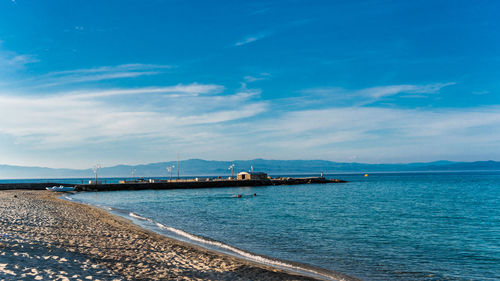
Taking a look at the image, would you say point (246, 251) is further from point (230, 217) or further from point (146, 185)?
point (146, 185)

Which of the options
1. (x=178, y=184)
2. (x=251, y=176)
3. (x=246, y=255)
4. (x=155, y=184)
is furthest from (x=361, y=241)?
(x=251, y=176)

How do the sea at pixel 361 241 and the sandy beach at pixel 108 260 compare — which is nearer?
the sandy beach at pixel 108 260

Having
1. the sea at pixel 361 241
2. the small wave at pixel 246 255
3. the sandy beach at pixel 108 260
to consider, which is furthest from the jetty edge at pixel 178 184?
the sandy beach at pixel 108 260

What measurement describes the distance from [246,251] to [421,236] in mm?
11737

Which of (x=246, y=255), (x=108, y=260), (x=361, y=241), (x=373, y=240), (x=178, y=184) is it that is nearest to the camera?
(x=108, y=260)

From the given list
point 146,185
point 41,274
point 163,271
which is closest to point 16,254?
point 41,274

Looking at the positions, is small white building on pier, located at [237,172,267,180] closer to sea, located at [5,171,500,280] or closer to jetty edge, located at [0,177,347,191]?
jetty edge, located at [0,177,347,191]

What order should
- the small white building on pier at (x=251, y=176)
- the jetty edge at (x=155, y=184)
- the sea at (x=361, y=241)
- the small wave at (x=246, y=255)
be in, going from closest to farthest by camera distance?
the small wave at (x=246, y=255) < the sea at (x=361, y=241) < the jetty edge at (x=155, y=184) < the small white building on pier at (x=251, y=176)

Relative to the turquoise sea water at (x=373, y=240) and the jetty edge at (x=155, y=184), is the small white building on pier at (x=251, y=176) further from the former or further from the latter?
the turquoise sea water at (x=373, y=240)

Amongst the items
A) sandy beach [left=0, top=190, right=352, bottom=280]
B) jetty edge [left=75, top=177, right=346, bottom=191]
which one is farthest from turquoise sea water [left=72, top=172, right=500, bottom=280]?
jetty edge [left=75, top=177, right=346, bottom=191]

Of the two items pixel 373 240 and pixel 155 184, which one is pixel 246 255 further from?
pixel 155 184

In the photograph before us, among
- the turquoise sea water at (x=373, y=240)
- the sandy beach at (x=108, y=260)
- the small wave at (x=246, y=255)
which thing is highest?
the sandy beach at (x=108, y=260)

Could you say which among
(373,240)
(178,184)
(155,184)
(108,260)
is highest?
(108,260)

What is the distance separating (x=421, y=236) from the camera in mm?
21562
